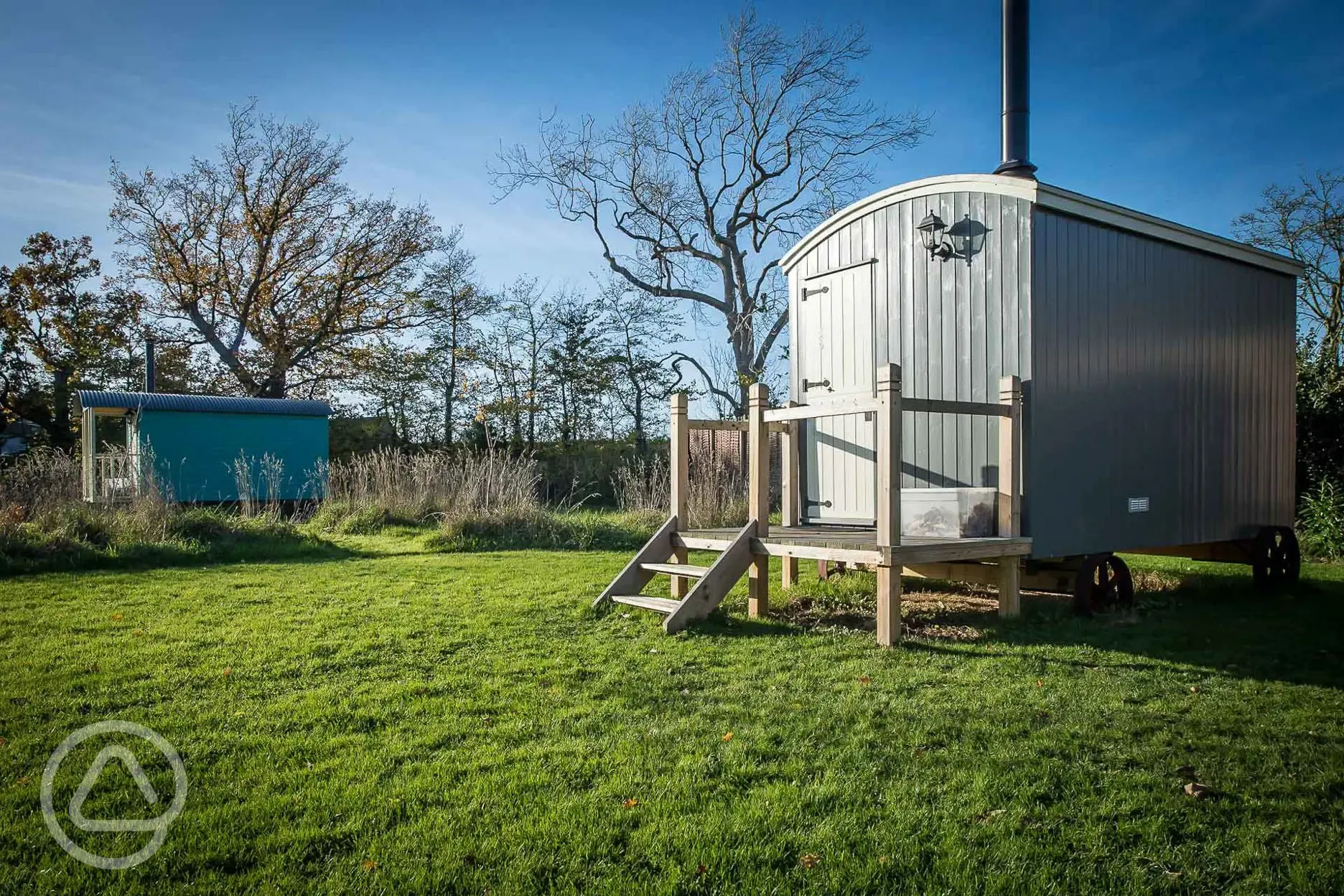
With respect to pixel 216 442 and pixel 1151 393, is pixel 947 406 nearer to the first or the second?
pixel 1151 393

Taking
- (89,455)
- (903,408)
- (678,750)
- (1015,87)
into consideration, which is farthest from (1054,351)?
(89,455)

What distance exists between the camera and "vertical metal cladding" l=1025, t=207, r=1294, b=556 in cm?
558

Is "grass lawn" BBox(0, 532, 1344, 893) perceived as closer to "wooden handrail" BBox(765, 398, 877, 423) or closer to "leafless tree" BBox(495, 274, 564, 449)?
"wooden handrail" BBox(765, 398, 877, 423)

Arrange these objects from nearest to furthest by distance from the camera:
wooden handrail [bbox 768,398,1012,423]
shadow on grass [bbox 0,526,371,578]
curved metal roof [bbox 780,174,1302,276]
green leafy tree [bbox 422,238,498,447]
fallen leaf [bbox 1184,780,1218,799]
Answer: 1. fallen leaf [bbox 1184,780,1218,799]
2. wooden handrail [bbox 768,398,1012,423]
3. curved metal roof [bbox 780,174,1302,276]
4. shadow on grass [bbox 0,526,371,578]
5. green leafy tree [bbox 422,238,498,447]

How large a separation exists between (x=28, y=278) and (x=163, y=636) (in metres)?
20.4

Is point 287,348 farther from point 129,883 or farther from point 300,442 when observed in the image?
point 129,883

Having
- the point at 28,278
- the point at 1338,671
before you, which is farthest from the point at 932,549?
the point at 28,278

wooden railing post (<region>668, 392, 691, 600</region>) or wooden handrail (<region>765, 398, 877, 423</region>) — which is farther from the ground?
wooden handrail (<region>765, 398, 877, 423</region>)

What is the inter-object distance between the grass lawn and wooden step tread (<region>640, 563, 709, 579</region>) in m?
0.39

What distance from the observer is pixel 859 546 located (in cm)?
498

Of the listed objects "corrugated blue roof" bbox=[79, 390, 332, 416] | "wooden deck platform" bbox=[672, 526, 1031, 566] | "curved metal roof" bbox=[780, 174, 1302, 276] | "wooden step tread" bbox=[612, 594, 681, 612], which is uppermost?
"curved metal roof" bbox=[780, 174, 1302, 276]

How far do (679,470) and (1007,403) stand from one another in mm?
2227

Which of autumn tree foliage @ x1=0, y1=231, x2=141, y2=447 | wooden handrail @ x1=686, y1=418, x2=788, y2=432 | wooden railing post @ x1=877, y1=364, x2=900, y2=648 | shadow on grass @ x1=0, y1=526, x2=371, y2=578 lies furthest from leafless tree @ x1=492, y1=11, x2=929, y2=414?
wooden railing post @ x1=877, y1=364, x2=900, y2=648

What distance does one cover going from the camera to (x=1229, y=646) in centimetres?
481
